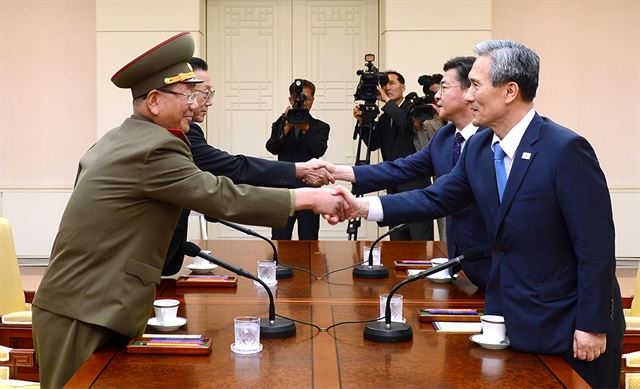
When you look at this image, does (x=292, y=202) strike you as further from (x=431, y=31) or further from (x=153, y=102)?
(x=431, y=31)

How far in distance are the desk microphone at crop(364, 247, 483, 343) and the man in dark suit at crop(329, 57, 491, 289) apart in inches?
12.2

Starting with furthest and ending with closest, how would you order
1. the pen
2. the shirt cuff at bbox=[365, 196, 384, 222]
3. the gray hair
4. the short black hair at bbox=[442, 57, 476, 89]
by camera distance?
the short black hair at bbox=[442, 57, 476, 89] < the shirt cuff at bbox=[365, 196, 384, 222] < the pen < the gray hair

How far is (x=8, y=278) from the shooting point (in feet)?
12.7

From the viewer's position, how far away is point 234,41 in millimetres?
8234

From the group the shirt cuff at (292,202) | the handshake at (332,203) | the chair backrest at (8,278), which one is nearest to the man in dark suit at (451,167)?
Answer: the handshake at (332,203)

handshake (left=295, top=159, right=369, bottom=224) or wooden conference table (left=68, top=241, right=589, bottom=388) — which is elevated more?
handshake (left=295, top=159, right=369, bottom=224)

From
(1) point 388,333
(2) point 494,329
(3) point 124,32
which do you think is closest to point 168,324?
(1) point 388,333

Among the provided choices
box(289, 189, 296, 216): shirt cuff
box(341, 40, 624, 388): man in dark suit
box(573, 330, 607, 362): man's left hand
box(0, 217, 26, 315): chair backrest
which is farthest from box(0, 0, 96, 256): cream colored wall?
box(573, 330, 607, 362): man's left hand

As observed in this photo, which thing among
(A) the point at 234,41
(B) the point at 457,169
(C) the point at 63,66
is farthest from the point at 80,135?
(B) the point at 457,169

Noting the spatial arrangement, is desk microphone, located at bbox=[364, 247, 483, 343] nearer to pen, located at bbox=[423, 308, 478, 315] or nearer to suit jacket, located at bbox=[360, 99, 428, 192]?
pen, located at bbox=[423, 308, 478, 315]

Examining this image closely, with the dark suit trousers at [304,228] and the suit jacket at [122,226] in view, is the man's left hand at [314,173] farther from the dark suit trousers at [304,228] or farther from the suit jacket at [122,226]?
the dark suit trousers at [304,228]

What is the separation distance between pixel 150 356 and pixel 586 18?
22.0 ft

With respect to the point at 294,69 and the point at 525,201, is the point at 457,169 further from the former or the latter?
the point at 294,69

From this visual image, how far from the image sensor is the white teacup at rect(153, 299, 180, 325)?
103 inches
